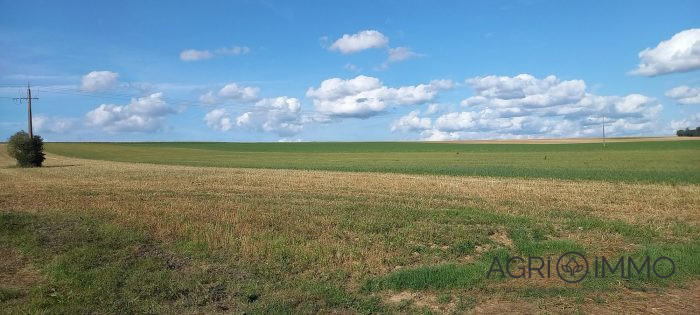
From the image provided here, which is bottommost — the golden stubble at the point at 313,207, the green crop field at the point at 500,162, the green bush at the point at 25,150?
the golden stubble at the point at 313,207

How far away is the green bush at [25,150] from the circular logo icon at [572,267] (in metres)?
45.2

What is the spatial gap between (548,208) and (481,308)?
10536 millimetres

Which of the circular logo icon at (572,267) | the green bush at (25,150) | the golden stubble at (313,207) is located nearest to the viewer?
the circular logo icon at (572,267)

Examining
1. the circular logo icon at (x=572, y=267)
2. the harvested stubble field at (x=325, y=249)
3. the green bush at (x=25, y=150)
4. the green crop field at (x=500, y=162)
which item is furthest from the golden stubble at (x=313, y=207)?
the green bush at (x=25, y=150)

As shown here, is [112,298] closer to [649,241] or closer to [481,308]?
[481,308]

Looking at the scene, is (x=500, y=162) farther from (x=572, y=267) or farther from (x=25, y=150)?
(x=25, y=150)

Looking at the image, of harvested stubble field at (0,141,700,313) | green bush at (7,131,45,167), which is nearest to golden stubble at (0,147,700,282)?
harvested stubble field at (0,141,700,313)

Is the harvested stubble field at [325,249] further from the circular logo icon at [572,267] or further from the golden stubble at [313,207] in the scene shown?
the circular logo icon at [572,267]

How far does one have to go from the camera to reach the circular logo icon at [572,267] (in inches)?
356

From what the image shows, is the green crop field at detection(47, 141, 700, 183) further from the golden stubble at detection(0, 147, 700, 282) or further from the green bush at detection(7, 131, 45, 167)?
the green bush at detection(7, 131, 45, 167)

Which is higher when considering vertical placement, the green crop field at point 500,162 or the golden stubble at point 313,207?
the green crop field at point 500,162

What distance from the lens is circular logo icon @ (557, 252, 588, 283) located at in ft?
29.7

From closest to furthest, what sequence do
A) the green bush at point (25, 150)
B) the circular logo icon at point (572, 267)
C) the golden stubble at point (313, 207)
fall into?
1. the circular logo icon at point (572, 267)
2. the golden stubble at point (313, 207)
3. the green bush at point (25, 150)

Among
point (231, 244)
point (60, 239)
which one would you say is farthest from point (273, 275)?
point (60, 239)
